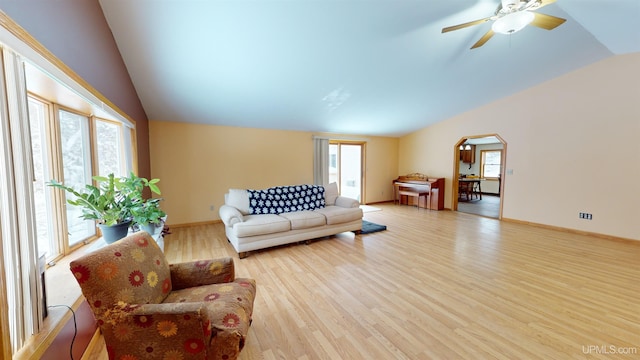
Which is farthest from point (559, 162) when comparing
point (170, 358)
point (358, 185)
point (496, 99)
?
point (170, 358)

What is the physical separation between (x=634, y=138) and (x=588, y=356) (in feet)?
13.1

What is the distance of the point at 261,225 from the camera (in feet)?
10.5

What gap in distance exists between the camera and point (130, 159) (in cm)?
320

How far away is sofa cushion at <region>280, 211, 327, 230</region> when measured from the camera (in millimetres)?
3455

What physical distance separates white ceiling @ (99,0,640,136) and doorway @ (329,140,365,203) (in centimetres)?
202

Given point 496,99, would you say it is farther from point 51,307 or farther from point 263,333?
point 51,307

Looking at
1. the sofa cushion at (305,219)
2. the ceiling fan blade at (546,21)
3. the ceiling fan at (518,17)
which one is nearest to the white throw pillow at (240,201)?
the sofa cushion at (305,219)

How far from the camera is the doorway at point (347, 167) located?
6.71 metres

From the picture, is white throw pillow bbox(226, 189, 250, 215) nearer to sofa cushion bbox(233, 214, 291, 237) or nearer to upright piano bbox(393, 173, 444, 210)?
sofa cushion bbox(233, 214, 291, 237)

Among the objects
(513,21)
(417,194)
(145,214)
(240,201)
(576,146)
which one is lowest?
(417,194)

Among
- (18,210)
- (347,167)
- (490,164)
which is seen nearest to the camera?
(18,210)

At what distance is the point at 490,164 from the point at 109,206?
10.7 metres

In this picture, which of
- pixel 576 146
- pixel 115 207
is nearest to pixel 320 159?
pixel 115 207

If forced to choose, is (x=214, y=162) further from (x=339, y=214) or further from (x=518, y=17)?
(x=518, y=17)
